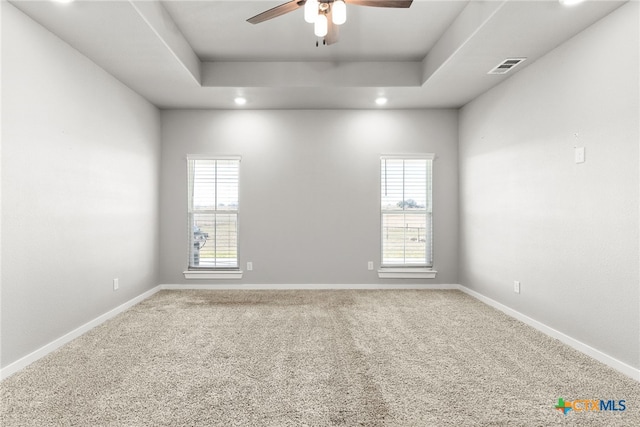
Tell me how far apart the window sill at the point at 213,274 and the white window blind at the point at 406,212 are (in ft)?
7.01

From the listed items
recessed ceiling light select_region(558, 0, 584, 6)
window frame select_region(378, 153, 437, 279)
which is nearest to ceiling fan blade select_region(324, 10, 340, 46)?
recessed ceiling light select_region(558, 0, 584, 6)

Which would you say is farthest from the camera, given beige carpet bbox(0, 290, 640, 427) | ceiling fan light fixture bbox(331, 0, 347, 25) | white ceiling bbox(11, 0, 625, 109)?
white ceiling bbox(11, 0, 625, 109)

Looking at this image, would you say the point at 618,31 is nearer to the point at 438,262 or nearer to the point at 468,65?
the point at 468,65

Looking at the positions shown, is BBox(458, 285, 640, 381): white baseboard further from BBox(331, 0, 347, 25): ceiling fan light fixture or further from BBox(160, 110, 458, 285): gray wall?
BBox(331, 0, 347, 25): ceiling fan light fixture

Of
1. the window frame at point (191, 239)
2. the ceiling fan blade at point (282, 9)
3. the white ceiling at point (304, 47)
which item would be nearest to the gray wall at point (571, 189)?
the white ceiling at point (304, 47)

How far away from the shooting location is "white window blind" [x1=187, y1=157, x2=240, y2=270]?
16.0 ft

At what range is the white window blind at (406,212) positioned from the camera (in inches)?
194

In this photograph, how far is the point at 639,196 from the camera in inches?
88.0

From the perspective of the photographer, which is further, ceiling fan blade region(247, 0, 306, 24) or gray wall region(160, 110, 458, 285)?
gray wall region(160, 110, 458, 285)

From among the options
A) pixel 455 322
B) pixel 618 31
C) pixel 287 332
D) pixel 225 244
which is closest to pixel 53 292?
pixel 287 332

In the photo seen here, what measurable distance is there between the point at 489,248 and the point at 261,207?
3.04 m

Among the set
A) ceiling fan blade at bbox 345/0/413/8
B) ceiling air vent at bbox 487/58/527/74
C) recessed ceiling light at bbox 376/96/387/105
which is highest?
recessed ceiling light at bbox 376/96/387/105

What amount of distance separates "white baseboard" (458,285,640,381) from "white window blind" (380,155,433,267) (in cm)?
114

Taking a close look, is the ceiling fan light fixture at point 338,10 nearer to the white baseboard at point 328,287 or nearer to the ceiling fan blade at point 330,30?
the ceiling fan blade at point 330,30
